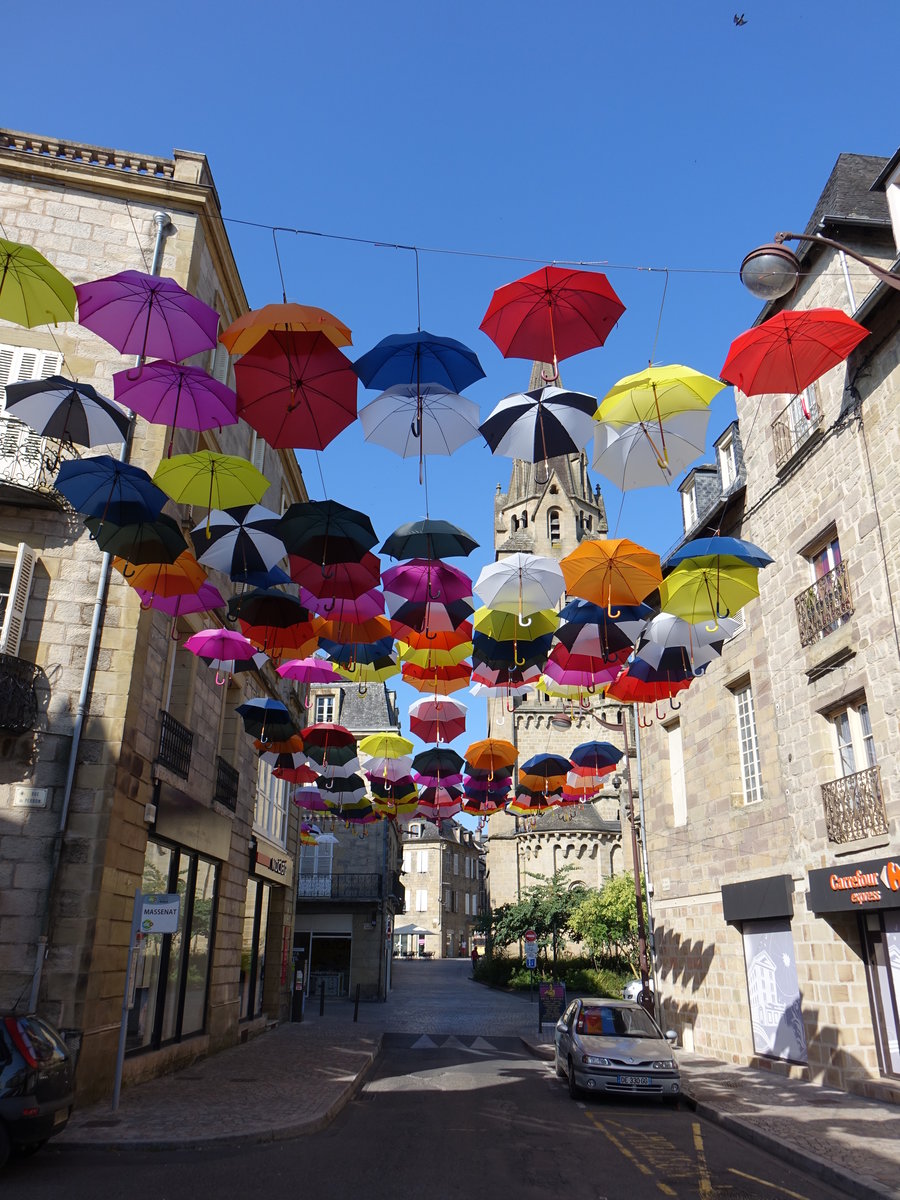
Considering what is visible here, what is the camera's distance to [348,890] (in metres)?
36.8

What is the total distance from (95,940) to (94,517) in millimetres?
5011

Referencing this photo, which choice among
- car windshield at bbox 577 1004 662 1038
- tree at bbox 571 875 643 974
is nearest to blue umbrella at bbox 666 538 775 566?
car windshield at bbox 577 1004 662 1038

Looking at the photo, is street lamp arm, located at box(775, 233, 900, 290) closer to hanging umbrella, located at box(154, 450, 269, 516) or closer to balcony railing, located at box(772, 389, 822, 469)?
hanging umbrella, located at box(154, 450, 269, 516)

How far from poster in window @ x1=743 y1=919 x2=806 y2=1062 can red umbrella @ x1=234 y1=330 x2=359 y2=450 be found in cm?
1136

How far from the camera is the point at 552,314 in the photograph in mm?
8062

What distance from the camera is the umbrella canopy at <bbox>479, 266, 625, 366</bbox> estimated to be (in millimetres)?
7832

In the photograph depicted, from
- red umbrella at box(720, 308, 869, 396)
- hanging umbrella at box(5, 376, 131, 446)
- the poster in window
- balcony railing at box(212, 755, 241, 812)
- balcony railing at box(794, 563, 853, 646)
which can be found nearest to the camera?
red umbrella at box(720, 308, 869, 396)

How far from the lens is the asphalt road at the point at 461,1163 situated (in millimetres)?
6883

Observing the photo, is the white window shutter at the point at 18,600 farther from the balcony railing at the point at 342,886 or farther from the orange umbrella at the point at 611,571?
the balcony railing at the point at 342,886

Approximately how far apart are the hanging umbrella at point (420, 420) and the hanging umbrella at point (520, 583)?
1866 millimetres

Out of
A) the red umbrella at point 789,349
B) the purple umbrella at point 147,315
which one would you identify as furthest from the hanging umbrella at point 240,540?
the red umbrella at point 789,349

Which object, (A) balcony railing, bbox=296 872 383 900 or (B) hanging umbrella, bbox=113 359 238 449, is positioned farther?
(A) balcony railing, bbox=296 872 383 900

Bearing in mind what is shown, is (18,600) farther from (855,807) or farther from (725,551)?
(855,807)

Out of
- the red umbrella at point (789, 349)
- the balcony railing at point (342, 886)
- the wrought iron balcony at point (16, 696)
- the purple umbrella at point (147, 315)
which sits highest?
the purple umbrella at point (147, 315)
